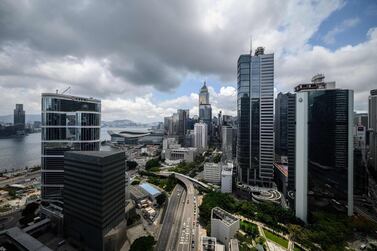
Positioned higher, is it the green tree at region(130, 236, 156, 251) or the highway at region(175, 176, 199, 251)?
the green tree at region(130, 236, 156, 251)

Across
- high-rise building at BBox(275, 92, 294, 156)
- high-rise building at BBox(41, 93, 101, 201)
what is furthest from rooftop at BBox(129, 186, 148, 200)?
high-rise building at BBox(275, 92, 294, 156)

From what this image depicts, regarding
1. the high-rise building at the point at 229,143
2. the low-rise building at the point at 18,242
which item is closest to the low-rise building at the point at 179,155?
the high-rise building at the point at 229,143

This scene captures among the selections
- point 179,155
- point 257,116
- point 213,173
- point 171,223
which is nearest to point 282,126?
point 257,116

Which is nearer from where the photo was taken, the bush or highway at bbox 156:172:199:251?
highway at bbox 156:172:199:251

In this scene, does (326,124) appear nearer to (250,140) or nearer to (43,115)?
(250,140)

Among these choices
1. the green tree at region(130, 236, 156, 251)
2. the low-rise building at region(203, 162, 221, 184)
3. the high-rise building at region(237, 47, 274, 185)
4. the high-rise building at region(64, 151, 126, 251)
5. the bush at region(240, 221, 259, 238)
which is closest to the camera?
the green tree at region(130, 236, 156, 251)

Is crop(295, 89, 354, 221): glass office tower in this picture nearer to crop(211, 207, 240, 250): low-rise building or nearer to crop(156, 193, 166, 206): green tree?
crop(211, 207, 240, 250): low-rise building

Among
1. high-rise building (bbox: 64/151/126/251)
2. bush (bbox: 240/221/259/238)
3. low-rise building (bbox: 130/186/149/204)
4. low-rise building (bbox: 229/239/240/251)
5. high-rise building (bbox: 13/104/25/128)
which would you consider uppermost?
high-rise building (bbox: 13/104/25/128)

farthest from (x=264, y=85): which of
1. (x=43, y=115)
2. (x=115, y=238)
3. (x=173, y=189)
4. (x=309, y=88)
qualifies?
(x=43, y=115)
